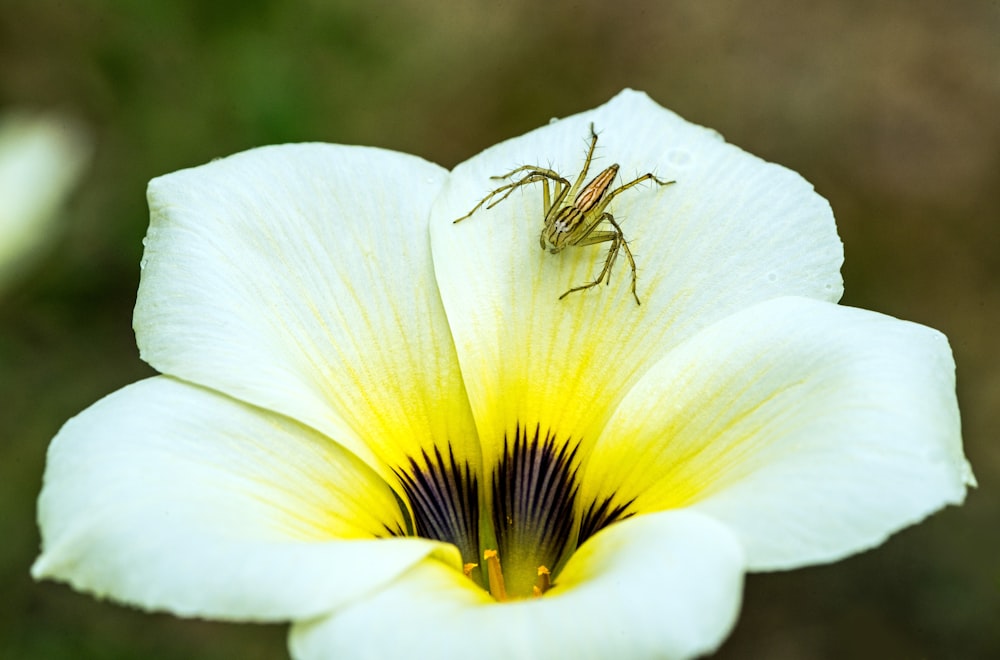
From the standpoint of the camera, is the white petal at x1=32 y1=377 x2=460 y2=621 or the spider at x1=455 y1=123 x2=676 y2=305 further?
the spider at x1=455 y1=123 x2=676 y2=305

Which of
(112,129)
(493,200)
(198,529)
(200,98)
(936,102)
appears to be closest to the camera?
(198,529)

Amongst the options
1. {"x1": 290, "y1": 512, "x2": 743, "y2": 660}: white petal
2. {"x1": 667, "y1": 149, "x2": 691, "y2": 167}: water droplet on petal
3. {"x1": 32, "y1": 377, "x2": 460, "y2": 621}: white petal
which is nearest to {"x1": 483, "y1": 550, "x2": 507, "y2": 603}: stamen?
{"x1": 32, "y1": 377, "x2": 460, "y2": 621}: white petal

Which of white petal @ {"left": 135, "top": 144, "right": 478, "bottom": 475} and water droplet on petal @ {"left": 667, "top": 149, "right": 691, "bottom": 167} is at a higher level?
water droplet on petal @ {"left": 667, "top": 149, "right": 691, "bottom": 167}

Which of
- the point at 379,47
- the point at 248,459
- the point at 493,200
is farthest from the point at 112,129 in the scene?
the point at 248,459

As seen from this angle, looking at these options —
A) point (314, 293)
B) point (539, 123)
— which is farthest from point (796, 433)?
point (539, 123)

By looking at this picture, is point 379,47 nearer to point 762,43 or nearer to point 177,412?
point 762,43

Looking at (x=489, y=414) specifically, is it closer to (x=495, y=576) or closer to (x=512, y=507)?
(x=512, y=507)

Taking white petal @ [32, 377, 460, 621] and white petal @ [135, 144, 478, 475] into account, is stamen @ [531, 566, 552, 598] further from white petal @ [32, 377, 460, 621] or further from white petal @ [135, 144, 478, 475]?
white petal @ [135, 144, 478, 475]
